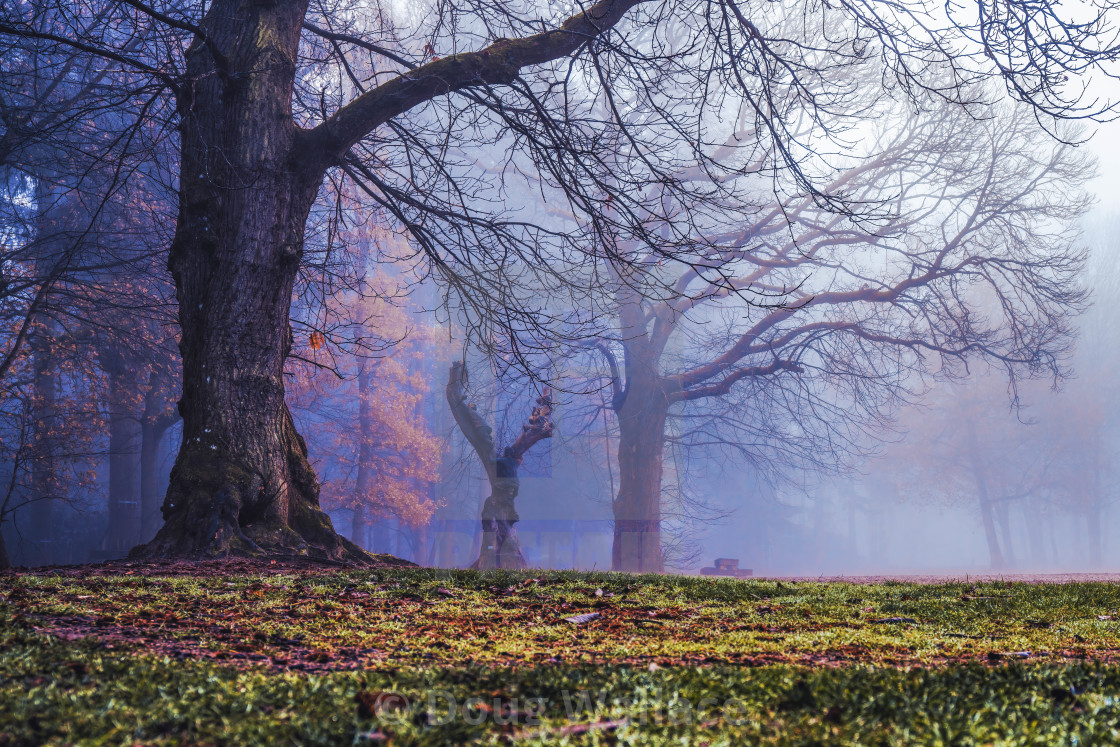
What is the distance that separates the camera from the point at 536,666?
6.23 ft

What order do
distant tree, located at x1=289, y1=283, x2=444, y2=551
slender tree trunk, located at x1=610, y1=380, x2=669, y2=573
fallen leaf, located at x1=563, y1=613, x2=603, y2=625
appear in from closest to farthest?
1. fallen leaf, located at x1=563, y1=613, x2=603, y2=625
2. slender tree trunk, located at x1=610, y1=380, x2=669, y2=573
3. distant tree, located at x1=289, y1=283, x2=444, y2=551

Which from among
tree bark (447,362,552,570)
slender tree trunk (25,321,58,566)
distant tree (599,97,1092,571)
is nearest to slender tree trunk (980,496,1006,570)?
distant tree (599,97,1092,571)

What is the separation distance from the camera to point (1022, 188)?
17.1 meters

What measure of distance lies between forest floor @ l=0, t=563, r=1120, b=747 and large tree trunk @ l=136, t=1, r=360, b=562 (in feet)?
5.84

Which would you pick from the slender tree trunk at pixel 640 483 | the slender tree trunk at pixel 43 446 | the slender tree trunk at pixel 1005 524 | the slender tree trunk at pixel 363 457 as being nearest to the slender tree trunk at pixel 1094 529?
the slender tree trunk at pixel 1005 524

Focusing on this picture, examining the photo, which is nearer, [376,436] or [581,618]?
[581,618]

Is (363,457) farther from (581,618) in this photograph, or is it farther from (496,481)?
(581,618)

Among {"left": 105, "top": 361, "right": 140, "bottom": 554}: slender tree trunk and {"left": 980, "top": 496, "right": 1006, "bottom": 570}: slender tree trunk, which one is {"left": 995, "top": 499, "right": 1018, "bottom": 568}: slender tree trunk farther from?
{"left": 105, "top": 361, "right": 140, "bottom": 554}: slender tree trunk

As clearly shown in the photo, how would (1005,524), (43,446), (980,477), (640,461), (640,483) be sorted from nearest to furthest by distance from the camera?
(43,446) < (640,483) < (640,461) < (980,477) < (1005,524)

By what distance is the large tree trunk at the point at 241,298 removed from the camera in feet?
A: 19.6

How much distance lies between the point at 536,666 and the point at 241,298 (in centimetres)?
539

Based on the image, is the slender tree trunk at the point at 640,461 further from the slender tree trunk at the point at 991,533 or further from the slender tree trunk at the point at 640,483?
the slender tree trunk at the point at 991,533

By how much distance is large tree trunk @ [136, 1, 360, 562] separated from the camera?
5973mm

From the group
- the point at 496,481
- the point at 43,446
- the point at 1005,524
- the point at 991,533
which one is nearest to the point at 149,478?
the point at 43,446
